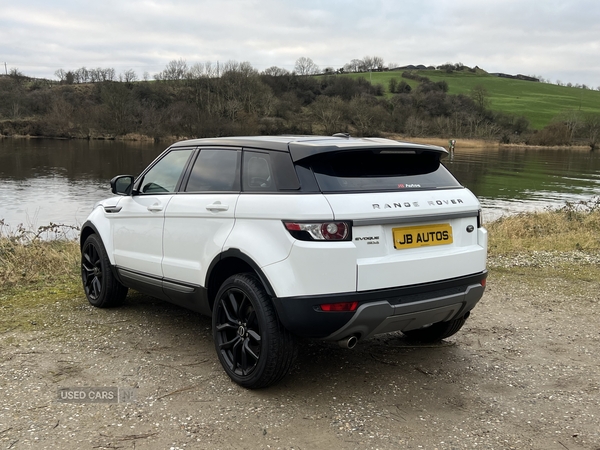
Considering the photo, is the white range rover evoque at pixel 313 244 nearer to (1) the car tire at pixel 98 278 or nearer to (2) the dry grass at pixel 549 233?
(1) the car tire at pixel 98 278

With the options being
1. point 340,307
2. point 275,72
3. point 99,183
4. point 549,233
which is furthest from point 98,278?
point 275,72

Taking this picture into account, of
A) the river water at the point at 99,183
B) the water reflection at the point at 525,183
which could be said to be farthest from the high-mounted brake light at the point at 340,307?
the water reflection at the point at 525,183

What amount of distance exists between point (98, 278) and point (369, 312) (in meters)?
3.48

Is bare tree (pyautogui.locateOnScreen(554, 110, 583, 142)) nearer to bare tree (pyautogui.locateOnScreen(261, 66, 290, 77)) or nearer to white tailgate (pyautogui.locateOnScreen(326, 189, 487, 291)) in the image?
bare tree (pyautogui.locateOnScreen(261, 66, 290, 77))

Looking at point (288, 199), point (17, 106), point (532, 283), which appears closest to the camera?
point (288, 199)

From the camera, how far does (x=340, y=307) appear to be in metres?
3.28

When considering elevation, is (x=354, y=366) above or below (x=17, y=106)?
below

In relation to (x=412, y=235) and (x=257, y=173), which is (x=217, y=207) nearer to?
(x=257, y=173)

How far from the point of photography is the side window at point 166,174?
4629 mm

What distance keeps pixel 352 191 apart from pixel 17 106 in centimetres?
9328

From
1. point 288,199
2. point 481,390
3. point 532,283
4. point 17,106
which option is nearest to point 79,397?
point 288,199

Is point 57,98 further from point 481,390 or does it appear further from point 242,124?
point 481,390

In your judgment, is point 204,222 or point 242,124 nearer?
point 204,222

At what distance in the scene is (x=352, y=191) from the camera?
11.2 feet
